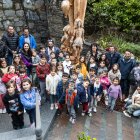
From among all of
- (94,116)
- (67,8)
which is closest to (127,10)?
(67,8)

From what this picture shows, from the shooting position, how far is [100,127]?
27.9ft

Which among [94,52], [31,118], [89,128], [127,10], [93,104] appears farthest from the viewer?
[127,10]

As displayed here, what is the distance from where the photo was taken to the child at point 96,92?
28.6 feet

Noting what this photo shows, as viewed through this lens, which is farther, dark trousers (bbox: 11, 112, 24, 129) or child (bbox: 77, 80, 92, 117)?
child (bbox: 77, 80, 92, 117)

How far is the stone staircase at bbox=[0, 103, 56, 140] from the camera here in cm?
740

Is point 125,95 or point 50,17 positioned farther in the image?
point 50,17

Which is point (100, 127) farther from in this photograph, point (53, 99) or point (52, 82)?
point (52, 82)

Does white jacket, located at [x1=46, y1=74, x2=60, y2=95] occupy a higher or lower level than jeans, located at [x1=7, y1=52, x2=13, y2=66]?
lower

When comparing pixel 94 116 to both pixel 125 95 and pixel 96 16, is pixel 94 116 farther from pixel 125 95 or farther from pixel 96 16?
pixel 96 16

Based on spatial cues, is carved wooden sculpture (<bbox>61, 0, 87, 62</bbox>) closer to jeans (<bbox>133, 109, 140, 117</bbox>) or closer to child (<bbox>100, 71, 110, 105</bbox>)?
child (<bbox>100, 71, 110, 105</bbox>)

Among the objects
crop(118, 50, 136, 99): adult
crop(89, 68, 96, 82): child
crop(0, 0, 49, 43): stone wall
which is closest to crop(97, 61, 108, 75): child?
crop(89, 68, 96, 82): child

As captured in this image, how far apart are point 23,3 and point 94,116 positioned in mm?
5093

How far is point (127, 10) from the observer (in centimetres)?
1119

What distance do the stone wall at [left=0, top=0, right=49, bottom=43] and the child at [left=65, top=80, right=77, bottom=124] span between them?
4.53 metres
